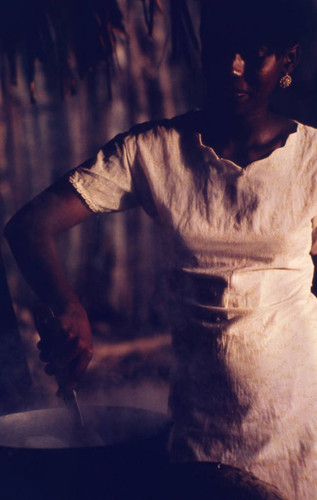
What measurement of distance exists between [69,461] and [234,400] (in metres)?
0.40

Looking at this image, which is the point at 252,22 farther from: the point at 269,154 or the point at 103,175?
the point at 103,175

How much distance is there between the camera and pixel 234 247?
3.06 ft

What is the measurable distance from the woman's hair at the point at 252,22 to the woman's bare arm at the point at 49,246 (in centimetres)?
42

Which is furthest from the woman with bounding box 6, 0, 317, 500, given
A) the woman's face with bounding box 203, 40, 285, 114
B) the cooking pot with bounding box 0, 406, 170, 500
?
the cooking pot with bounding box 0, 406, 170, 500

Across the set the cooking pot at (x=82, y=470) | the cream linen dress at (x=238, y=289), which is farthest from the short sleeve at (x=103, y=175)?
the cooking pot at (x=82, y=470)

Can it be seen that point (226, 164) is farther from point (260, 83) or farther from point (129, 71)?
point (129, 71)

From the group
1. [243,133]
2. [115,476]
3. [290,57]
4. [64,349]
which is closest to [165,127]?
[243,133]

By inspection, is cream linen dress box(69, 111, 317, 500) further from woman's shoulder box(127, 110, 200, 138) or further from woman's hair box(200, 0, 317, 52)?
woman's hair box(200, 0, 317, 52)

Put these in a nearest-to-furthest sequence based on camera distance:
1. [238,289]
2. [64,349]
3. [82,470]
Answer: [82,470] < [64,349] < [238,289]

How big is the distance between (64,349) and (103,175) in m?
0.36

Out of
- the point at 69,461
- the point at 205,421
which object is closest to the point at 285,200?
the point at 205,421

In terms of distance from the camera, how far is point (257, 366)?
3.06 feet

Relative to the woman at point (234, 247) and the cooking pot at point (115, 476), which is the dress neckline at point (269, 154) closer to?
the woman at point (234, 247)

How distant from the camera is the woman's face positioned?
89cm
